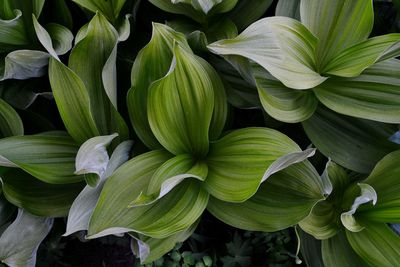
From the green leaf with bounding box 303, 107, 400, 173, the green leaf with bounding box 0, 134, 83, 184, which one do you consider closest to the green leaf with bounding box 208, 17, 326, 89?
the green leaf with bounding box 303, 107, 400, 173

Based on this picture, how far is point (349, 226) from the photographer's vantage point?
29.7 inches

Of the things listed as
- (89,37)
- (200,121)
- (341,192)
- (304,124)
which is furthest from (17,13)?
(341,192)

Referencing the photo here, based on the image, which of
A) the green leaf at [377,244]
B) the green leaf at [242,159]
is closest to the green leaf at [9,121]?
the green leaf at [242,159]

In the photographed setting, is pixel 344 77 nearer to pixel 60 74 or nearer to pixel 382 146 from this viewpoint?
pixel 382 146

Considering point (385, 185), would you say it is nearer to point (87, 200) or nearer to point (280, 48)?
point (280, 48)

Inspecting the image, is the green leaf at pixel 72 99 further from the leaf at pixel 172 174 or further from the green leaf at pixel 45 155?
the leaf at pixel 172 174

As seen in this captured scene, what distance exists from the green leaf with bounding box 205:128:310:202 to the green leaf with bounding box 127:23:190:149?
13 centimetres

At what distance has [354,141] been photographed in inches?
32.3

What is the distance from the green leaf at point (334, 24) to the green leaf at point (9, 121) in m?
0.52

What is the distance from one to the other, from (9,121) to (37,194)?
0.47ft

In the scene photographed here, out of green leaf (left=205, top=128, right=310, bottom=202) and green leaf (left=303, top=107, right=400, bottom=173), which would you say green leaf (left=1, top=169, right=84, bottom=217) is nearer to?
green leaf (left=205, top=128, right=310, bottom=202)

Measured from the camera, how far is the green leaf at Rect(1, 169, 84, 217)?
0.87 metres

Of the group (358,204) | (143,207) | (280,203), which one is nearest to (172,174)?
(143,207)

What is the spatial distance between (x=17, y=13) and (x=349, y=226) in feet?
2.18
